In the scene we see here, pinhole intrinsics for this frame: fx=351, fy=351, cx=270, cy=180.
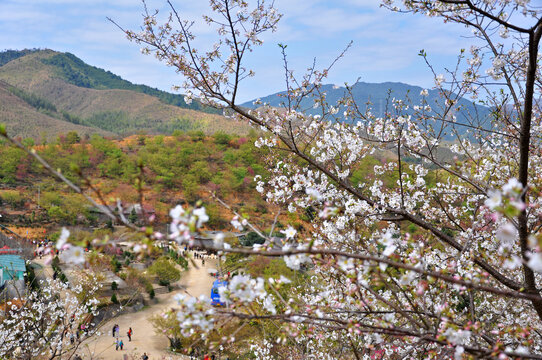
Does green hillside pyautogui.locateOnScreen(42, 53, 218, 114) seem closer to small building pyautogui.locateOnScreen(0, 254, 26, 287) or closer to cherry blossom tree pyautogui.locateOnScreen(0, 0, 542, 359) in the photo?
small building pyautogui.locateOnScreen(0, 254, 26, 287)

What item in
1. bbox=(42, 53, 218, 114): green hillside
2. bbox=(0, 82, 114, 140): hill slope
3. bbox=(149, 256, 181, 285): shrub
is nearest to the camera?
bbox=(149, 256, 181, 285): shrub

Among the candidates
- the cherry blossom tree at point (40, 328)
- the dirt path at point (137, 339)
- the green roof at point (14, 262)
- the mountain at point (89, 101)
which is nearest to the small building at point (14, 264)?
the green roof at point (14, 262)

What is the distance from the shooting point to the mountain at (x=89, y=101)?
104 m

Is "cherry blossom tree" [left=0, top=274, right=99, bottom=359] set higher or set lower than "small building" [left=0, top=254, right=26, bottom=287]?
higher

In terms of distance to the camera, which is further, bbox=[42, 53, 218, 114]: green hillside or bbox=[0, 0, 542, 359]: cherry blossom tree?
bbox=[42, 53, 218, 114]: green hillside

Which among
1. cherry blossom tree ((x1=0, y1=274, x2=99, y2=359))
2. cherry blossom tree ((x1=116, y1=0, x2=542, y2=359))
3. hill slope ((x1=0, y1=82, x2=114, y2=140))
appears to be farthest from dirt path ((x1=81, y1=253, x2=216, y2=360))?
hill slope ((x1=0, y1=82, x2=114, y2=140))

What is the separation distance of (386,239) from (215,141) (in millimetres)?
58301

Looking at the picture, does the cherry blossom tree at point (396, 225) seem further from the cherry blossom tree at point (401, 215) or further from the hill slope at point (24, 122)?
the hill slope at point (24, 122)

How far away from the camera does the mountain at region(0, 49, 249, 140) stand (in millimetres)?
103688

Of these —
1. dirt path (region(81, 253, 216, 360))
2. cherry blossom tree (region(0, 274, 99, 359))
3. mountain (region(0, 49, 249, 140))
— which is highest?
mountain (region(0, 49, 249, 140))

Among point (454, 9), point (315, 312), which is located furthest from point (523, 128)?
point (315, 312)

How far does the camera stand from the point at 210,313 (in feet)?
5.50

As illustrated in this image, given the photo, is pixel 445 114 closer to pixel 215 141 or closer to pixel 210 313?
pixel 210 313

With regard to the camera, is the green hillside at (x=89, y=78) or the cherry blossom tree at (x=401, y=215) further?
the green hillside at (x=89, y=78)
